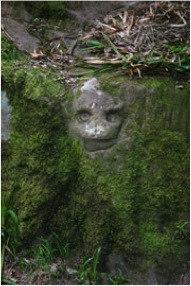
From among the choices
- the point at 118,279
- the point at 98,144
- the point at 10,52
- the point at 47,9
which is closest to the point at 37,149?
the point at 98,144

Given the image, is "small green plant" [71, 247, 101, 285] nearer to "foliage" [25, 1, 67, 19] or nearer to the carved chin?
the carved chin

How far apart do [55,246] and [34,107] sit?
1034 millimetres

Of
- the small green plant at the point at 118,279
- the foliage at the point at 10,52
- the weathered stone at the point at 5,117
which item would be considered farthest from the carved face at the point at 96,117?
the small green plant at the point at 118,279

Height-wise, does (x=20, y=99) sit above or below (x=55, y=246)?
above

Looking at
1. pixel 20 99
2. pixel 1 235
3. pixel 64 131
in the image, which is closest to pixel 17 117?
pixel 20 99

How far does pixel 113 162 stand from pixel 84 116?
15.2 inches

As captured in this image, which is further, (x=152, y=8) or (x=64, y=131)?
(x=152, y=8)

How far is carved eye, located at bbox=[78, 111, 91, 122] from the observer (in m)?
3.27

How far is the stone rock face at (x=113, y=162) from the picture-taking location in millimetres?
3262

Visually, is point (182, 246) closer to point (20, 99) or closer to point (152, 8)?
point (20, 99)

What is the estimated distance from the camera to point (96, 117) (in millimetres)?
3223

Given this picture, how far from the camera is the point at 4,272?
10.7ft

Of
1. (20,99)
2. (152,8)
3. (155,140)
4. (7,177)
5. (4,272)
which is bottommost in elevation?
(4,272)

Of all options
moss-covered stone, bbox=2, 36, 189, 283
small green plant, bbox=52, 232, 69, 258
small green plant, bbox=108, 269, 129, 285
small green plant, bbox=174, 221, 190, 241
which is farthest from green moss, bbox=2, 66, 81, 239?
small green plant, bbox=174, 221, 190, 241
